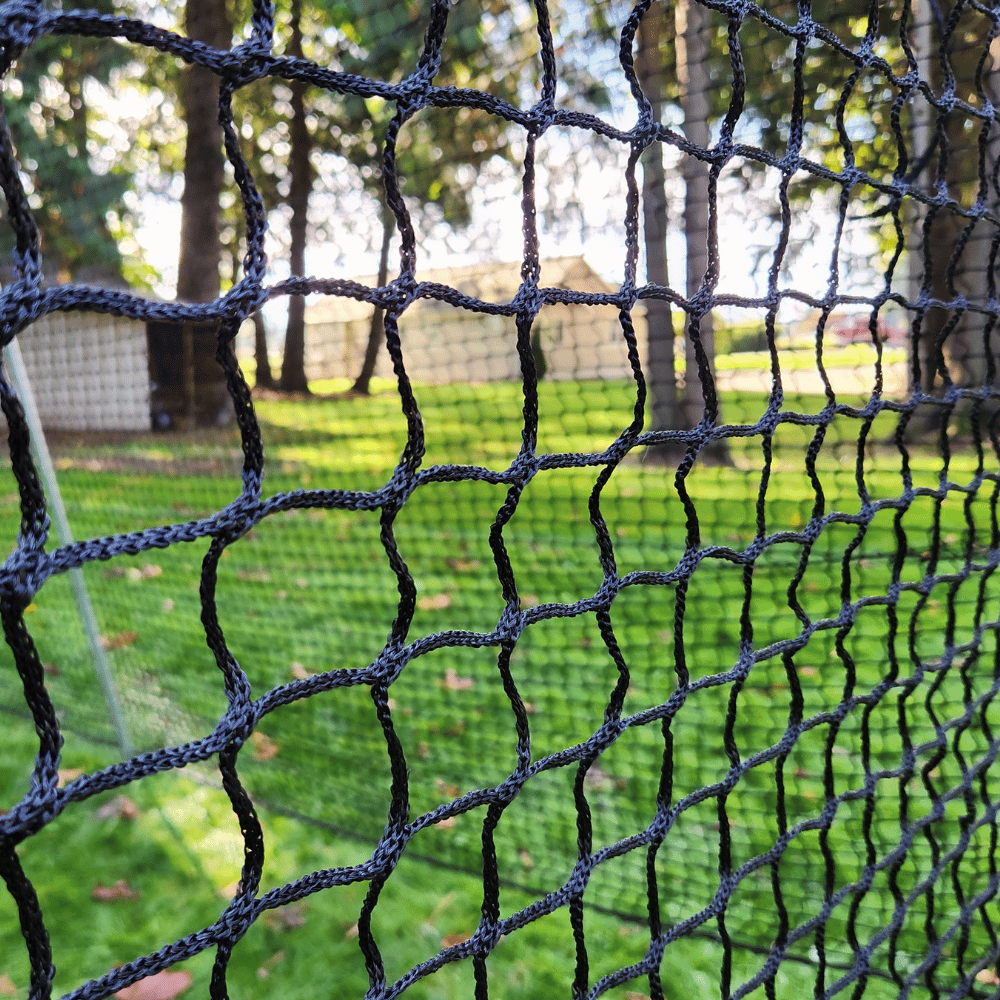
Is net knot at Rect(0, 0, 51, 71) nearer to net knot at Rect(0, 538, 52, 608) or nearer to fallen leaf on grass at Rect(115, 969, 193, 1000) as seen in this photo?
net knot at Rect(0, 538, 52, 608)

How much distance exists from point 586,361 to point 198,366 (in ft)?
10.7

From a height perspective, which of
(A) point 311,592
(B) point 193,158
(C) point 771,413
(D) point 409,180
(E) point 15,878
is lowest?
(A) point 311,592

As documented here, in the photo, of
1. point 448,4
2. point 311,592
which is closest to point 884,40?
point 448,4

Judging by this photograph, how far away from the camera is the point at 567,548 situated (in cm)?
454

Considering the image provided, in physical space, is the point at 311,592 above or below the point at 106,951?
above

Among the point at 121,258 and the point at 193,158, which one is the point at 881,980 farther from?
the point at 121,258

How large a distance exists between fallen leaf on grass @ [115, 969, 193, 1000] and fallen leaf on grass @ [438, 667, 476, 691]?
1328mm

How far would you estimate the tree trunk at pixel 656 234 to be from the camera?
2917 millimetres

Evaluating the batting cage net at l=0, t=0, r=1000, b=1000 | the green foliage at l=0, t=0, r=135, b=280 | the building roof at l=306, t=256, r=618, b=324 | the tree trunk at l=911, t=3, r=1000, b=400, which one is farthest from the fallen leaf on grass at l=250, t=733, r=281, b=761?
the green foliage at l=0, t=0, r=135, b=280

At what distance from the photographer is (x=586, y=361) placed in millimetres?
4316

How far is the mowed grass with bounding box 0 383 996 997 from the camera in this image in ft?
5.27

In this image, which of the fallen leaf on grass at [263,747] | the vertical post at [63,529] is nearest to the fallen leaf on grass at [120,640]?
the vertical post at [63,529]

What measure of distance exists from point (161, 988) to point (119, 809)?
0.70 metres

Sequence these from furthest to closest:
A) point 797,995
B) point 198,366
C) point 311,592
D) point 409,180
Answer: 1. point 198,366
2. point 311,592
3. point 409,180
4. point 797,995
